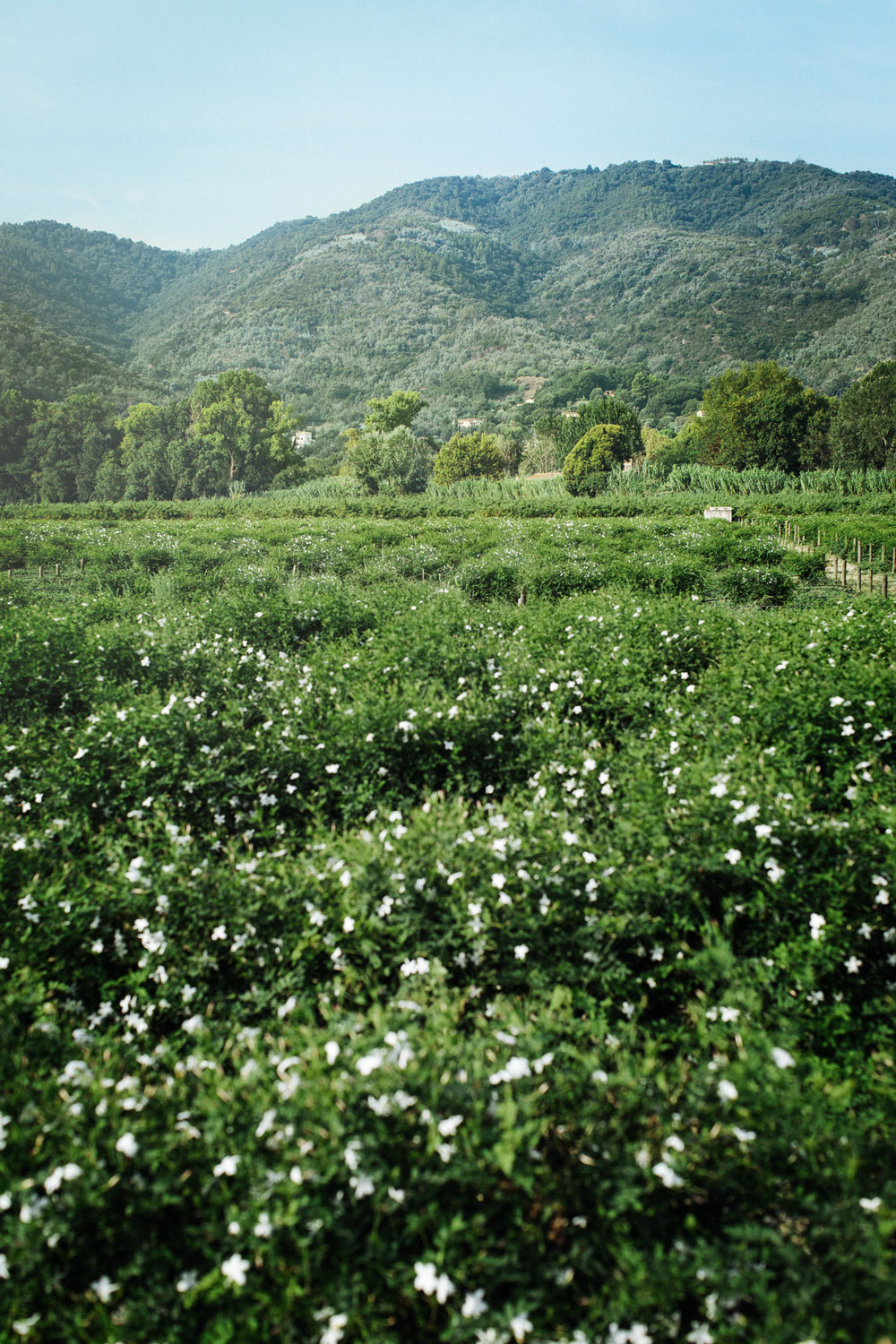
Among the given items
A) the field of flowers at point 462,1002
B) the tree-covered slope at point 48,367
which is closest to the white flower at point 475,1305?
the field of flowers at point 462,1002

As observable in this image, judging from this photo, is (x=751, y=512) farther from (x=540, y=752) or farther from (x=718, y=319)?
(x=718, y=319)

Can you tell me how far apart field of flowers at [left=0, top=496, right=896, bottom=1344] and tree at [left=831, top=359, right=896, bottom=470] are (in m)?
39.8

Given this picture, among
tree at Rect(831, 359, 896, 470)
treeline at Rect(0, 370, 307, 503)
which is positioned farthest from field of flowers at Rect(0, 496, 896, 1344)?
treeline at Rect(0, 370, 307, 503)

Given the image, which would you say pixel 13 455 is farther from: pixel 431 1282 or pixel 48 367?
pixel 431 1282

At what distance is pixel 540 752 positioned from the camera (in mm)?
5090

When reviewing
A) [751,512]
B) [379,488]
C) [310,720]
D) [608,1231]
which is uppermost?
[379,488]

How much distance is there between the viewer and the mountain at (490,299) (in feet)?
327

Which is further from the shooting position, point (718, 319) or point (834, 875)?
point (718, 319)

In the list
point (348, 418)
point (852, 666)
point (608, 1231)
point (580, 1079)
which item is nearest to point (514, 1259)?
point (608, 1231)

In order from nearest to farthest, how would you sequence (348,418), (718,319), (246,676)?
(246,676)
(718,319)
(348,418)

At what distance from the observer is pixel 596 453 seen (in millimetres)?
48344

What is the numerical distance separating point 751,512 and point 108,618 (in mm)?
24146

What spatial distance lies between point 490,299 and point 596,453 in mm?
123164

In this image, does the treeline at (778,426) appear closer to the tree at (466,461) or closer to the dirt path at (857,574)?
the tree at (466,461)
